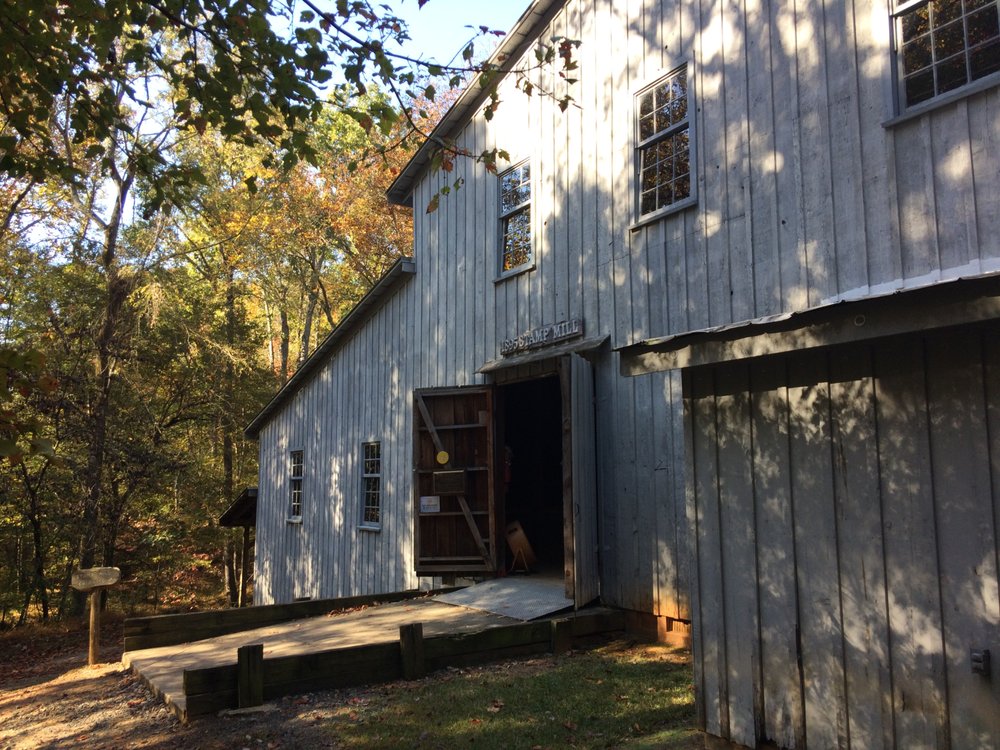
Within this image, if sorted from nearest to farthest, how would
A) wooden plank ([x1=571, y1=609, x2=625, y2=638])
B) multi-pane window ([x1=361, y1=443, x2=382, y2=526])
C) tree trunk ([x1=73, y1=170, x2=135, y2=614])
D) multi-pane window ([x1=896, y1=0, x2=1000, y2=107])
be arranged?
multi-pane window ([x1=896, y1=0, x2=1000, y2=107]) < wooden plank ([x1=571, y1=609, x2=625, y2=638]) < multi-pane window ([x1=361, y1=443, x2=382, y2=526]) < tree trunk ([x1=73, y1=170, x2=135, y2=614])

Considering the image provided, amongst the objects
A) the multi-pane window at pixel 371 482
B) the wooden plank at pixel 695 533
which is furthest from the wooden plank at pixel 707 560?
the multi-pane window at pixel 371 482

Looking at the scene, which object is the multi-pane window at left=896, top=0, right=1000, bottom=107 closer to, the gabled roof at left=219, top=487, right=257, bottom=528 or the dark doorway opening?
the dark doorway opening

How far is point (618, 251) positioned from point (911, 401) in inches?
193

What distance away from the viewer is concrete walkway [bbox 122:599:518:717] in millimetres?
7637

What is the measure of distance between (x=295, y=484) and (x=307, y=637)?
9.23 m

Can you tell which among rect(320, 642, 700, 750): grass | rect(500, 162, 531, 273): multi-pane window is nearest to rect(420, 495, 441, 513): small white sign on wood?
rect(500, 162, 531, 273): multi-pane window

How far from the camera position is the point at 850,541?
4.25 meters

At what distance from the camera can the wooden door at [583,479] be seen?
27.2ft

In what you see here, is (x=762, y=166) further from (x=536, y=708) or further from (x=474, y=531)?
(x=474, y=531)

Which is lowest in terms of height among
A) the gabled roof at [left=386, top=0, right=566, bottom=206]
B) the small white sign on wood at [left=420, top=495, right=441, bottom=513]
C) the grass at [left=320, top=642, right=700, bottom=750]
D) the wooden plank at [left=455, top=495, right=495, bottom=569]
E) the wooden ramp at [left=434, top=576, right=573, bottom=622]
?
the grass at [left=320, top=642, right=700, bottom=750]

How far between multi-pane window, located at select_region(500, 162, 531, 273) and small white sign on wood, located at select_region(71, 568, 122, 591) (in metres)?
6.51

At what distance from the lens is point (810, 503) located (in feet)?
14.6

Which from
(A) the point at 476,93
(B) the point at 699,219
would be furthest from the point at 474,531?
(A) the point at 476,93

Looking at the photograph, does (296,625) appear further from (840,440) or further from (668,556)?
(840,440)
